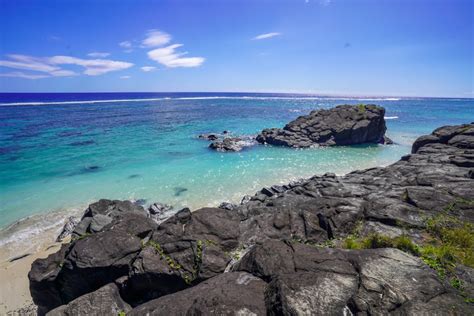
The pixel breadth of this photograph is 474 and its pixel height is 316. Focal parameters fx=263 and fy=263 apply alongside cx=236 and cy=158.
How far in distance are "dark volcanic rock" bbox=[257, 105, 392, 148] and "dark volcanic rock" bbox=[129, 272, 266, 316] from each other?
1410 inches

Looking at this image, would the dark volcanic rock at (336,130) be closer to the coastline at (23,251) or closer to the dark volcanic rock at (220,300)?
the coastline at (23,251)

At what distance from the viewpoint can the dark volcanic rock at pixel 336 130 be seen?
42750mm

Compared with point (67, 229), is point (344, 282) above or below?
above

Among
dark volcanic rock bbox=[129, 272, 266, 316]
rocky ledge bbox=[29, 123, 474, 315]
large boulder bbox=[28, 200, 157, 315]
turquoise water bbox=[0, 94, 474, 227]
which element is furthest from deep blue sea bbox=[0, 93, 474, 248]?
dark volcanic rock bbox=[129, 272, 266, 316]

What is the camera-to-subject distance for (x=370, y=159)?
3394 centimetres

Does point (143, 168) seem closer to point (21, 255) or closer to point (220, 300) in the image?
point (21, 255)

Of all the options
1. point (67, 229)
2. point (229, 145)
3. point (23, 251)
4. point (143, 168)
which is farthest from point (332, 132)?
point (23, 251)

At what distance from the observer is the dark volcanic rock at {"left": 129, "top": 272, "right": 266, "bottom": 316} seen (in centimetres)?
577

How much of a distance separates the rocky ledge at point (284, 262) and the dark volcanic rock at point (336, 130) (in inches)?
1122

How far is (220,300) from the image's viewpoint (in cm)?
596

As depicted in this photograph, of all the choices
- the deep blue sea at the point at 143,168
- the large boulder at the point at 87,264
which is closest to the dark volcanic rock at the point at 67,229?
the deep blue sea at the point at 143,168

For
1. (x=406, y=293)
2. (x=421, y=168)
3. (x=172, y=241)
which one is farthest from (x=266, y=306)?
(x=421, y=168)

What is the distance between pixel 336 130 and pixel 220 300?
41645 millimetres

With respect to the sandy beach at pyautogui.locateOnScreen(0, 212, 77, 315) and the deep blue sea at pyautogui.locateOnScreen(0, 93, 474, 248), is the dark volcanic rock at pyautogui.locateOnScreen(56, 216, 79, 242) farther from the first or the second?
the deep blue sea at pyautogui.locateOnScreen(0, 93, 474, 248)
